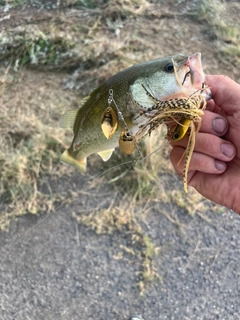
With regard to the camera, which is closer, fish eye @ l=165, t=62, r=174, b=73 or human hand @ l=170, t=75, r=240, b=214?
fish eye @ l=165, t=62, r=174, b=73

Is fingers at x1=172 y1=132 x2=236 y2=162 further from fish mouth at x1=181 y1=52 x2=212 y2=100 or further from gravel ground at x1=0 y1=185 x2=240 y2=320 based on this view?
gravel ground at x1=0 y1=185 x2=240 y2=320

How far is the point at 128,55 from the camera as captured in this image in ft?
10.1

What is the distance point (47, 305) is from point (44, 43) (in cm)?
185

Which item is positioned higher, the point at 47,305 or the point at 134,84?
the point at 134,84

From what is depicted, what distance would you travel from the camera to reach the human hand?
140 cm

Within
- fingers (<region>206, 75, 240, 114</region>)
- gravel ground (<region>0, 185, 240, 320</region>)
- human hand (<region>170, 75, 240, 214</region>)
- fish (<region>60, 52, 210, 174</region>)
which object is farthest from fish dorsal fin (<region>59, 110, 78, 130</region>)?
gravel ground (<region>0, 185, 240, 320</region>)

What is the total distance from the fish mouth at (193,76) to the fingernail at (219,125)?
0.76ft

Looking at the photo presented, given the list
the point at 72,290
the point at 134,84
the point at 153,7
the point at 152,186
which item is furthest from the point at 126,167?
the point at 153,7

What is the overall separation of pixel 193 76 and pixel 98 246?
1500 millimetres

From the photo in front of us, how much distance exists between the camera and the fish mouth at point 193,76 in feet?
3.91

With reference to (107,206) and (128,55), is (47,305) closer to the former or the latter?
(107,206)

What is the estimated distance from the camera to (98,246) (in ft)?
8.04

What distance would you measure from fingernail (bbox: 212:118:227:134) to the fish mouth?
232 millimetres

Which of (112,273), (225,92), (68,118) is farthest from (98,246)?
(225,92)
